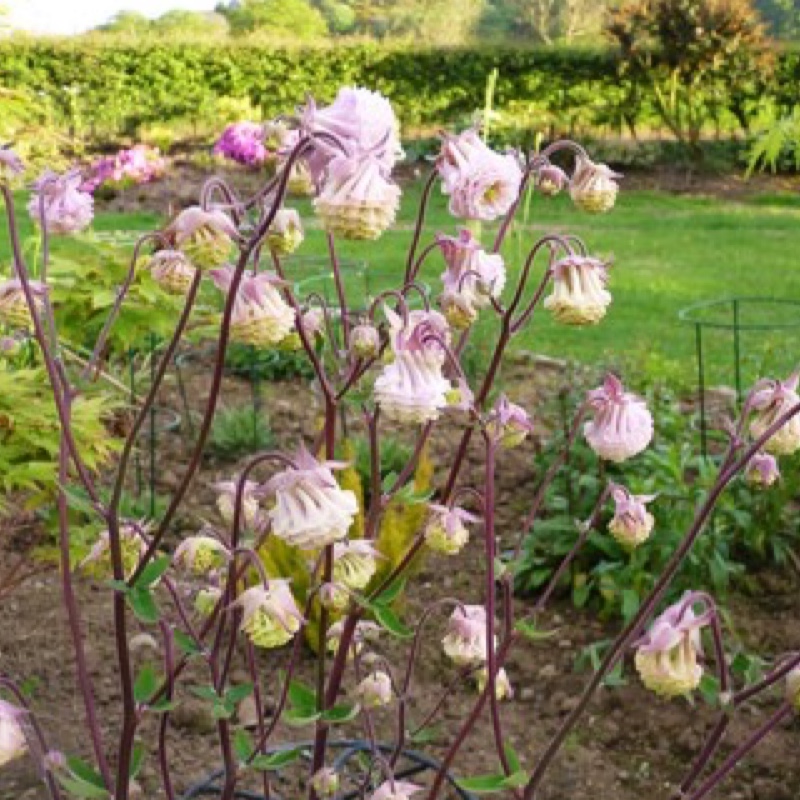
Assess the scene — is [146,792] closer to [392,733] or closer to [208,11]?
[392,733]

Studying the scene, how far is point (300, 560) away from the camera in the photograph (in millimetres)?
3186

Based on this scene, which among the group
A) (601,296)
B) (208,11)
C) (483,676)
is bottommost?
(208,11)

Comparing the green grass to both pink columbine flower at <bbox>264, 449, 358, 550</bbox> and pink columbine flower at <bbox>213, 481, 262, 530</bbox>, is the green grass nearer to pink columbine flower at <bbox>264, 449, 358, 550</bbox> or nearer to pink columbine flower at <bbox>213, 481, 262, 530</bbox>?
pink columbine flower at <bbox>213, 481, 262, 530</bbox>

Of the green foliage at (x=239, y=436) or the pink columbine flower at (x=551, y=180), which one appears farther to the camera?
the green foliage at (x=239, y=436)

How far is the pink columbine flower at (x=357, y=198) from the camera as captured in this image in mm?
1164

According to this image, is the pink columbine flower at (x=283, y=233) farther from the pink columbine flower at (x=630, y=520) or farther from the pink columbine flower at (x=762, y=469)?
the pink columbine flower at (x=762, y=469)

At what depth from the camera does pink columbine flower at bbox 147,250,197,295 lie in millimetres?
1383

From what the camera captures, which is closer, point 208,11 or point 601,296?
point 601,296

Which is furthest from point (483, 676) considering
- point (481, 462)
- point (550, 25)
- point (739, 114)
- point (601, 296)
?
point (550, 25)

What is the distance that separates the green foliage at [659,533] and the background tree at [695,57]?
10.9 m

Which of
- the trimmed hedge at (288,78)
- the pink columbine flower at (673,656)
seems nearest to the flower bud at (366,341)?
the pink columbine flower at (673,656)

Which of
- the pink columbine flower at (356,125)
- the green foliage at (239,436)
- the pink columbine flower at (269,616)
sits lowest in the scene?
the green foliage at (239,436)

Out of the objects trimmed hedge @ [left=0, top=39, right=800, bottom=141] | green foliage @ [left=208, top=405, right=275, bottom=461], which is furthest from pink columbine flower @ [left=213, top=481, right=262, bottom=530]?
trimmed hedge @ [left=0, top=39, right=800, bottom=141]

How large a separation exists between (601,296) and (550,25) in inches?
1044
